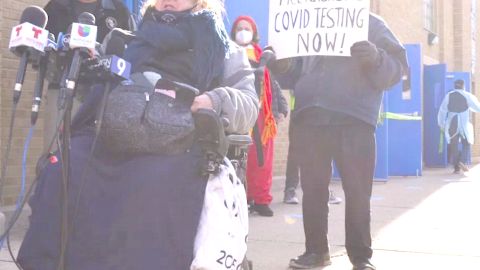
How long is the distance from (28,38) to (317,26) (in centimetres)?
226

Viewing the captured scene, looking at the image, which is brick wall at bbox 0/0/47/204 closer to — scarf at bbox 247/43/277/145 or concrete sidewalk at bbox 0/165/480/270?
concrete sidewalk at bbox 0/165/480/270

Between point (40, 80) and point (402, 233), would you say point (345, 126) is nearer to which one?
point (402, 233)

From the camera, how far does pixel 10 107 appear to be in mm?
5453

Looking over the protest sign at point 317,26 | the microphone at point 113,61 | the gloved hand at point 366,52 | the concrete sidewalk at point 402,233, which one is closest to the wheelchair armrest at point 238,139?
the microphone at point 113,61

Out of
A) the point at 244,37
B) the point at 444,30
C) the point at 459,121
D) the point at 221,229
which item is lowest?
the point at 221,229

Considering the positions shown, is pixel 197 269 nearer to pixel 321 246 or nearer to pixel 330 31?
pixel 321 246

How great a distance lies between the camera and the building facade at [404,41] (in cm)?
536

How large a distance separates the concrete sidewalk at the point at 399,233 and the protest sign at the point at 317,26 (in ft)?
4.83

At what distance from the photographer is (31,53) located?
2.07 m

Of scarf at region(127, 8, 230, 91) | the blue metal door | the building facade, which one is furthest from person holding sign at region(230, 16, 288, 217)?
the blue metal door

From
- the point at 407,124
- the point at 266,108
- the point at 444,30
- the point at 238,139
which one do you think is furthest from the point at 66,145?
the point at 444,30

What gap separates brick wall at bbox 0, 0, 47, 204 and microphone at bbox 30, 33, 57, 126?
129 inches

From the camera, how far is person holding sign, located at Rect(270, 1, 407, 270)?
3621mm

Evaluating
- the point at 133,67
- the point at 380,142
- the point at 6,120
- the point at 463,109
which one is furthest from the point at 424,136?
the point at 133,67
